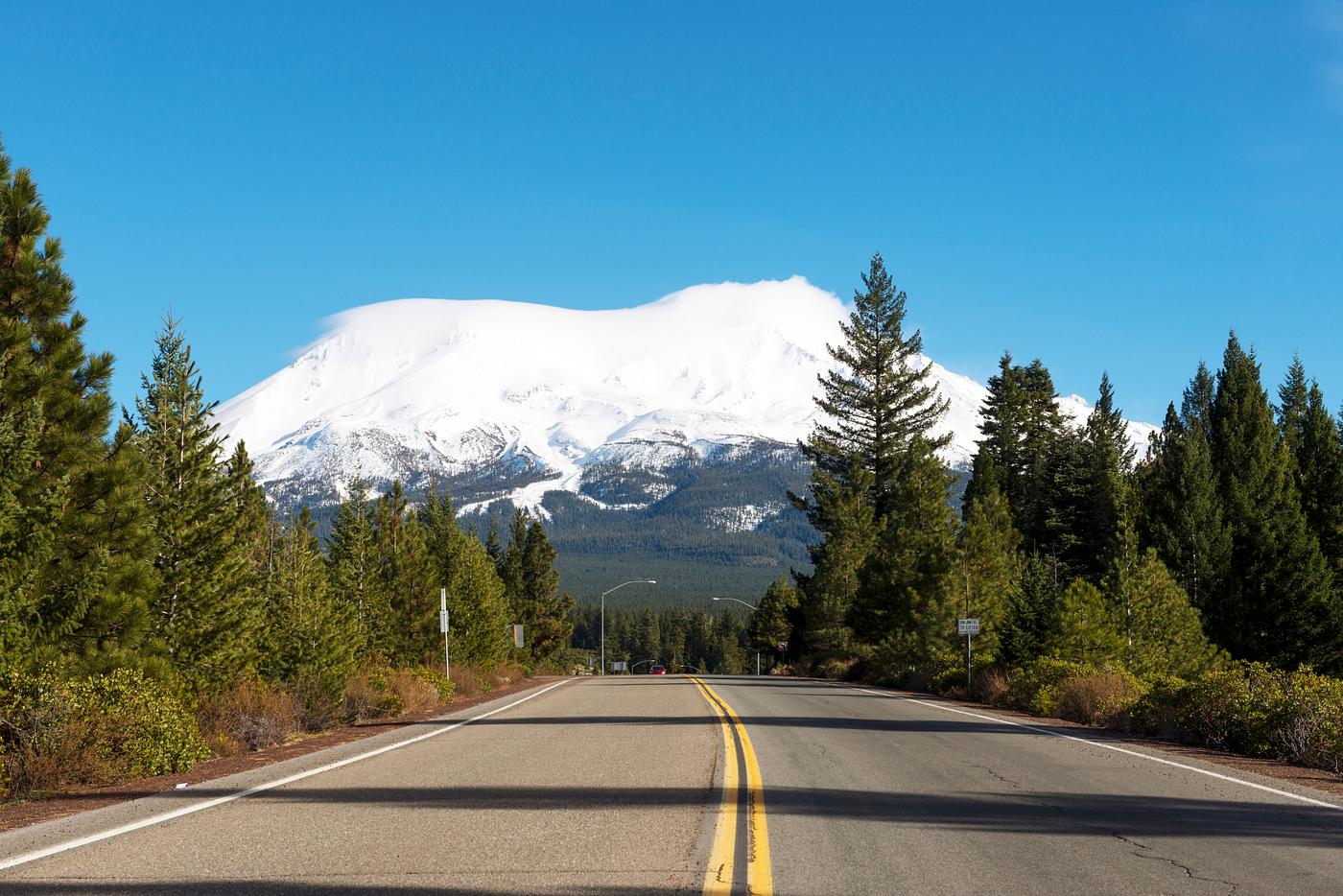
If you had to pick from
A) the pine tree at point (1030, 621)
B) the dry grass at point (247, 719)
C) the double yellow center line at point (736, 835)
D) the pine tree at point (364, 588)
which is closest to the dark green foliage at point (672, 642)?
the pine tree at point (364, 588)

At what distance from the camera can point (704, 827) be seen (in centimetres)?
903

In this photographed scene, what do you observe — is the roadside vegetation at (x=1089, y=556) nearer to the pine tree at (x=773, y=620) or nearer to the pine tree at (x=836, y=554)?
the pine tree at (x=836, y=554)

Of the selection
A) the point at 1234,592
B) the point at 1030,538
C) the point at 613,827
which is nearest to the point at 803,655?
the point at 1030,538

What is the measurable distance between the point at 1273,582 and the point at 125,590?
5626cm

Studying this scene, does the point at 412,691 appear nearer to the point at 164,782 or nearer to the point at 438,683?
the point at 438,683

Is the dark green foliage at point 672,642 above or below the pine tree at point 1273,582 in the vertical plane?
below

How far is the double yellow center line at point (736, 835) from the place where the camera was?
7.02 m

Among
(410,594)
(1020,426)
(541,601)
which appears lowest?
(541,601)

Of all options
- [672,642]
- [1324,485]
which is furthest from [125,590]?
→ [672,642]

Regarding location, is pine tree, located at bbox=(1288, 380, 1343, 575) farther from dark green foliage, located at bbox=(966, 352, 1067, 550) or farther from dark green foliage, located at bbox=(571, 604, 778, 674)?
dark green foliage, located at bbox=(571, 604, 778, 674)

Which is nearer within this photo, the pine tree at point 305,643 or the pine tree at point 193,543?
the pine tree at point 193,543

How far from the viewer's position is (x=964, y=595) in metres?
41.2

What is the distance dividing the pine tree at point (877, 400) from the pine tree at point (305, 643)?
143 feet

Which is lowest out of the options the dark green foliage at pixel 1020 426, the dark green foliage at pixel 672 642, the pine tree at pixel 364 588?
the dark green foliage at pixel 672 642
